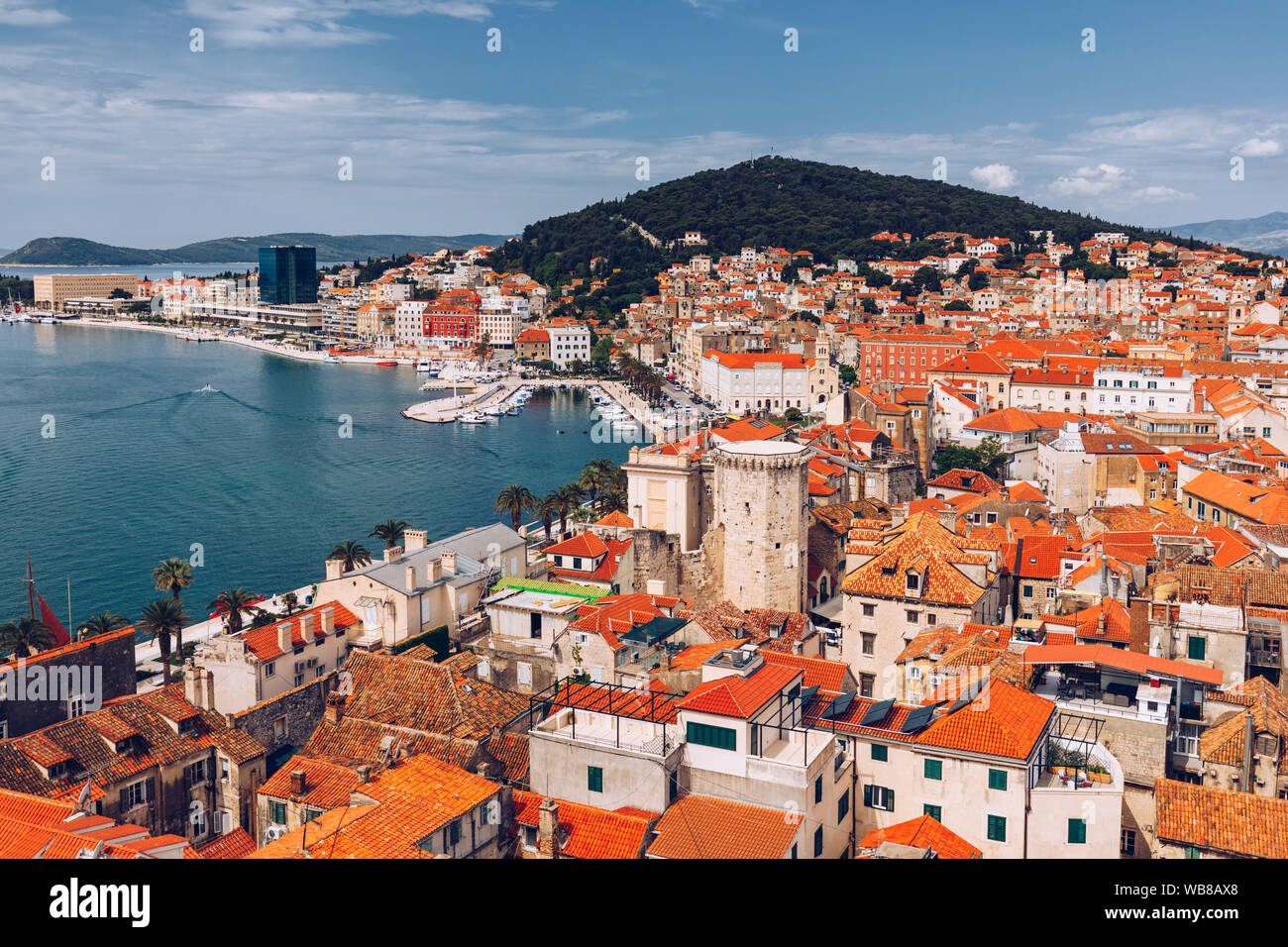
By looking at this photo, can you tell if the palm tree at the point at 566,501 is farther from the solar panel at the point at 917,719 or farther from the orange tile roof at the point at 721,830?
the orange tile roof at the point at 721,830

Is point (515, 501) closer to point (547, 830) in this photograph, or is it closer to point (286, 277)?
point (547, 830)

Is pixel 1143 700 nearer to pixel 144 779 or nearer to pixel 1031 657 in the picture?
pixel 1031 657

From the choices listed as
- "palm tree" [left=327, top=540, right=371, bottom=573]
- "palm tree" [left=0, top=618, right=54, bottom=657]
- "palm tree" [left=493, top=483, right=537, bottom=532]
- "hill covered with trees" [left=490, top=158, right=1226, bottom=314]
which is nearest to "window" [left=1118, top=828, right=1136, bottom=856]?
"palm tree" [left=0, top=618, right=54, bottom=657]

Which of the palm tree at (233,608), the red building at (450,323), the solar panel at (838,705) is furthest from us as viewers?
the red building at (450,323)

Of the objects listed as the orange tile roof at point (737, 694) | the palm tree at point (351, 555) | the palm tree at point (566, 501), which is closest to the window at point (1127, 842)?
the orange tile roof at point (737, 694)

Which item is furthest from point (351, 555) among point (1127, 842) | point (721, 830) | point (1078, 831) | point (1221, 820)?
point (1221, 820)

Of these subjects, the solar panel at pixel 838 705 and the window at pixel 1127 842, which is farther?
the solar panel at pixel 838 705
